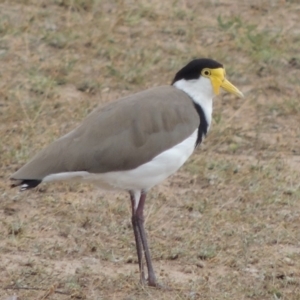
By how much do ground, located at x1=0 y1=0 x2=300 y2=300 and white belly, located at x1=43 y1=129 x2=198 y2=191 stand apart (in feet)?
1.84

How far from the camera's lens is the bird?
215 inches

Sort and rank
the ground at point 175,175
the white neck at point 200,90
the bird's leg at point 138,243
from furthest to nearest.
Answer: the white neck at point 200,90 < the ground at point 175,175 < the bird's leg at point 138,243

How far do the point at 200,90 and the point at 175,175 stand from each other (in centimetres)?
158

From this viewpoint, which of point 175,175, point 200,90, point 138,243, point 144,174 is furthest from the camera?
point 175,175

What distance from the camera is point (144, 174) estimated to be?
18.3 feet

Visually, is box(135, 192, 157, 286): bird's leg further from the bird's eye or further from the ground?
the bird's eye

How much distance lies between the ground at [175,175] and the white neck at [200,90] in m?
0.93

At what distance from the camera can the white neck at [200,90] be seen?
235 inches

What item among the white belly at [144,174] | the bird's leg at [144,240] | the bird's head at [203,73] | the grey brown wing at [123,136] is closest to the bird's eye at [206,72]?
the bird's head at [203,73]

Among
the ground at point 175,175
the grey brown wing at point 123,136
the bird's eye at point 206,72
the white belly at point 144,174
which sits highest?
the bird's eye at point 206,72

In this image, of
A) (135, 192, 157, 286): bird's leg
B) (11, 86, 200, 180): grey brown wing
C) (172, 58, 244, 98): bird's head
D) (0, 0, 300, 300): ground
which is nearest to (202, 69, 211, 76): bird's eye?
(172, 58, 244, 98): bird's head

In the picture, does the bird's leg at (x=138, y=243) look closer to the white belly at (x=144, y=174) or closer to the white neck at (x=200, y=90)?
the white belly at (x=144, y=174)

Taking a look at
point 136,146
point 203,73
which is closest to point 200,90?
point 203,73

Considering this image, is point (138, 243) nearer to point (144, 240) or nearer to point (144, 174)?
point (144, 240)
